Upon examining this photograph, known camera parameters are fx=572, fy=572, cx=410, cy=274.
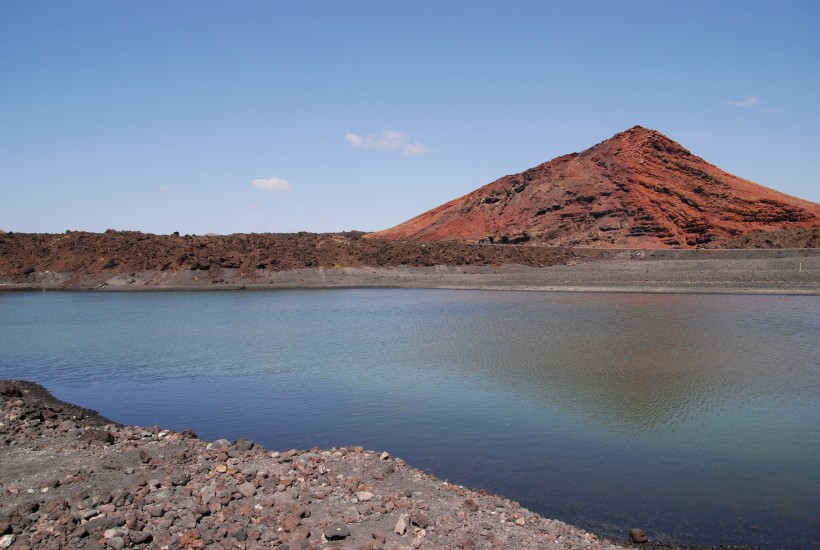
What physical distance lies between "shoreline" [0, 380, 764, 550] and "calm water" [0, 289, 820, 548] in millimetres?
861

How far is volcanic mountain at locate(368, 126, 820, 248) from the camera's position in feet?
152

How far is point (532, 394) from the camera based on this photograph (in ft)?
32.5

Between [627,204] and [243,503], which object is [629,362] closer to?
[243,503]

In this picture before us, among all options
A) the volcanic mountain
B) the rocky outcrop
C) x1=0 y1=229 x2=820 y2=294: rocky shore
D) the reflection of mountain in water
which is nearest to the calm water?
the reflection of mountain in water

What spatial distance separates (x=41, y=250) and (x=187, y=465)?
3921 cm

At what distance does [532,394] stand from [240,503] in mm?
6017

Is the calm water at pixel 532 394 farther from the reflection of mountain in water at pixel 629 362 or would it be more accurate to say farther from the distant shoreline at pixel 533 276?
the distant shoreline at pixel 533 276

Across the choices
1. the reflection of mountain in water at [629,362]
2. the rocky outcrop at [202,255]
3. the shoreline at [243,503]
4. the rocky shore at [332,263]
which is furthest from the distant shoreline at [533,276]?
the shoreline at [243,503]

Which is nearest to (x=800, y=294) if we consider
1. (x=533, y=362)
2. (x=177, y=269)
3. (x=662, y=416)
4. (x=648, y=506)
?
(x=533, y=362)

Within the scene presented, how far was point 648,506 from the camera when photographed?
5.67 m

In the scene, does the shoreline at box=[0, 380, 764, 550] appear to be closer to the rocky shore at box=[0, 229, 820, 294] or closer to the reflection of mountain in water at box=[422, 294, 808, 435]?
the reflection of mountain in water at box=[422, 294, 808, 435]

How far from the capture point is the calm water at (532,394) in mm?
6031

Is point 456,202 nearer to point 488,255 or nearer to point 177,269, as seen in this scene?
point 488,255

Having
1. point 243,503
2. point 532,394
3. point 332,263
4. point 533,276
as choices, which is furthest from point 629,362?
point 332,263
